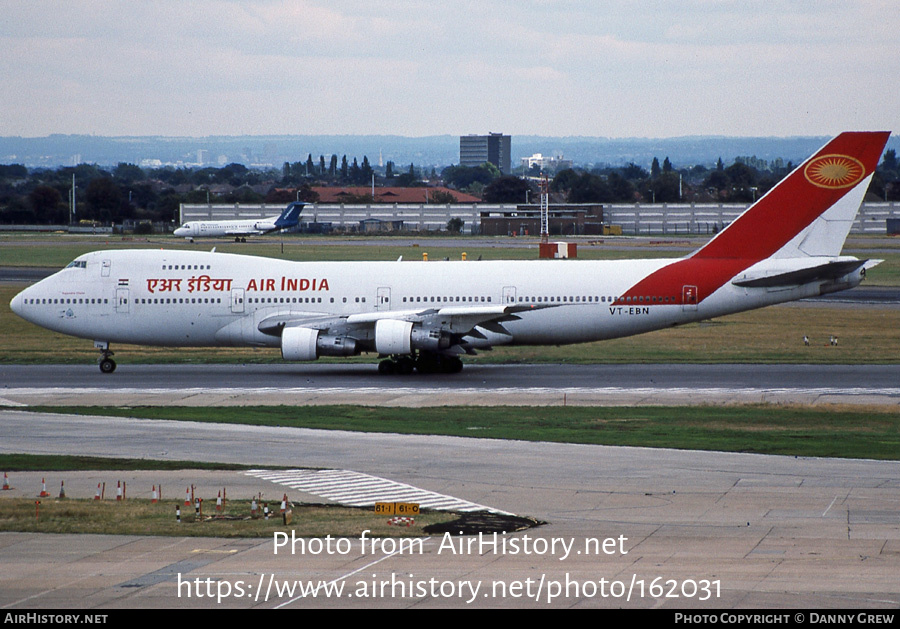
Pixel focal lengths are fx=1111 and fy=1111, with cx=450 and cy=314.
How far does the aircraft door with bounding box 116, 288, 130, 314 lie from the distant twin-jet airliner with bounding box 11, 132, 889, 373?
0.04 meters

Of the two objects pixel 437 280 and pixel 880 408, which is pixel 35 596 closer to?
pixel 880 408

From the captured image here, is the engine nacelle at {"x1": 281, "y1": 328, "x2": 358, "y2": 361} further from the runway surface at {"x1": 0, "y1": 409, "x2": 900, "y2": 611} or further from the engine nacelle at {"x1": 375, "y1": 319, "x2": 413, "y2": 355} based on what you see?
the runway surface at {"x1": 0, "y1": 409, "x2": 900, "y2": 611}

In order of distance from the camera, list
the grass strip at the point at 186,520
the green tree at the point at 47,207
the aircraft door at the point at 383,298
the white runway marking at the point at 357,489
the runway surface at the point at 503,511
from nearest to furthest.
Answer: the runway surface at the point at 503,511 → the grass strip at the point at 186,520 → the white runway marking at the point at 357,489 → the aircraft door at the point at 383,298 → the green tree at the point at 47,207

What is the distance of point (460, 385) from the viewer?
38125mm

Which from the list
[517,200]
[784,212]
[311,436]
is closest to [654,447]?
[311,436]

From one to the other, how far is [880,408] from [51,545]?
23040 mm

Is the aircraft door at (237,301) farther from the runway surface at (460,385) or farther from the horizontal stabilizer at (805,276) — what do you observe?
the horizontal stabilizer at (805,276)

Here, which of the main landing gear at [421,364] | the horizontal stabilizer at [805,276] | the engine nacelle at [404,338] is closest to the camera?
the horizontal stabilizer at [805,276]

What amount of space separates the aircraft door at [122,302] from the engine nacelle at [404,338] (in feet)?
33.0

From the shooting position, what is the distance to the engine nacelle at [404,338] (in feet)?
127

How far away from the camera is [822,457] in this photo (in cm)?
2517

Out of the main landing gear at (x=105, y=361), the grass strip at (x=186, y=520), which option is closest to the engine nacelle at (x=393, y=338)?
the main landing gear at (x=105, y=361)

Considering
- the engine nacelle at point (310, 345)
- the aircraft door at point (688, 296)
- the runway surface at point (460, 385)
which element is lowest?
the runway surface at point (460, 385)

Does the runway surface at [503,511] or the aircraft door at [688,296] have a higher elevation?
the aircraft door at [688,296]
